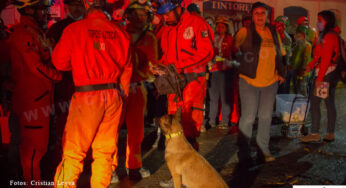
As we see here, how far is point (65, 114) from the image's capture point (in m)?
4.70

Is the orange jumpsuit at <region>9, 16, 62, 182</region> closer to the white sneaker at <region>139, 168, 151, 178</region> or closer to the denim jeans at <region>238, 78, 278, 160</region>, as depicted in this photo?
the white sneaker at <region>139, 168, 151, 178</region>

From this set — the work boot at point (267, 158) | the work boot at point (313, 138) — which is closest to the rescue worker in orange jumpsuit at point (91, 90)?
the work boot at point (267, 158)

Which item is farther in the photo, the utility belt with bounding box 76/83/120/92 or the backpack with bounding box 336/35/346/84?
the backpack with bounding box 336/35/346/84

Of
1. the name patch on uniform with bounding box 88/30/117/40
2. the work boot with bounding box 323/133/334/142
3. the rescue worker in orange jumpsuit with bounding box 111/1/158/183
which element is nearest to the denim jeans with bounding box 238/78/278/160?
the rescue worker in orange jumpsuit with bounding box 111/1/158/183

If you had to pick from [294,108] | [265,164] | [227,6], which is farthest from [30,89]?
[227,6]

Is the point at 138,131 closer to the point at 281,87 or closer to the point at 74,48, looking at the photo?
the point at 74,48

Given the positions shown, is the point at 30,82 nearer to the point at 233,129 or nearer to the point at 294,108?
the point at 233,129

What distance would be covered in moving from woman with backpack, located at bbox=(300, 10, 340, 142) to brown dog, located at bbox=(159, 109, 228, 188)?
12.4 ft

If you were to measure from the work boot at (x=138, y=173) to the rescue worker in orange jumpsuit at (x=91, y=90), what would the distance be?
1229mm

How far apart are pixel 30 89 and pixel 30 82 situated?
8 cm

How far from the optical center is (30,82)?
3.51 meters

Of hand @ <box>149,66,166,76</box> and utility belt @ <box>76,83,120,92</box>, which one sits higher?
hand @ <box>149,66,166,76</box>

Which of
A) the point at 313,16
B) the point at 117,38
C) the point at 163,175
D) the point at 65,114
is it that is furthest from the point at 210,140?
the point at 313,16

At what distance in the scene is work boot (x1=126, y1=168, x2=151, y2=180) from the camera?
4633 millimetres
